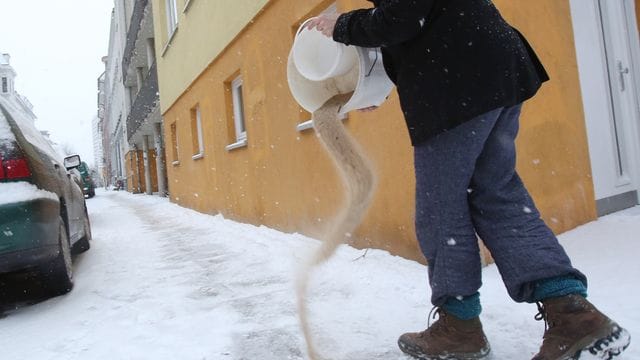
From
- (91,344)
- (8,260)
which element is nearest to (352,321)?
(91,344)

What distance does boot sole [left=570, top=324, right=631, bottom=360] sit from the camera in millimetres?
1571

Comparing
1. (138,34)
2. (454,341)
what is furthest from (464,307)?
(138,34)

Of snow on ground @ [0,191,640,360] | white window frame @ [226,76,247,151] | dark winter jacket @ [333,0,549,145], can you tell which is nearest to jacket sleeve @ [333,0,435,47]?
dark winter jacket @ [333,0,549,145]

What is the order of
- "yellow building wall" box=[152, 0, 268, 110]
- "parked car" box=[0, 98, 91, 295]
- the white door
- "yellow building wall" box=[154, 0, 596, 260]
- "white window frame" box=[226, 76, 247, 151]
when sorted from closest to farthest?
"parked car" box=[0, 98, 91, 295], "yellow building wall" box=[154, 0, 596, 260], the white door, "yellow building wall" box=[152, 0, 268, 110], "white window frame" box=[226, 76, 247, 151]

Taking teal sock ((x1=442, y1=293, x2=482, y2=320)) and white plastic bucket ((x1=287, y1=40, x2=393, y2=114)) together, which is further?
white plastic bucket ((x1=287, y1=40, x2=393, y2=114))

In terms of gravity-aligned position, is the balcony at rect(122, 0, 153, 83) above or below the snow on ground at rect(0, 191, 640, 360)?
above

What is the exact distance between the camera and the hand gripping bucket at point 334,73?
1944mm

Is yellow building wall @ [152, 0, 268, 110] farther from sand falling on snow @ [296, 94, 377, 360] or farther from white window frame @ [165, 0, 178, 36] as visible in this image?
sand falling on snow @ [296, 94, 377, 360]

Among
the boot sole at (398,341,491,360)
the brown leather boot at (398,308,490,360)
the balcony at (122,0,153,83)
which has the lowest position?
the boot sole at (398,341,491,360)

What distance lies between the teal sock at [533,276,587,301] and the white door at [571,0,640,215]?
8.70 ft

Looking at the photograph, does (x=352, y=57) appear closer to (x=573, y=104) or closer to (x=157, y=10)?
(x=573, y=104)

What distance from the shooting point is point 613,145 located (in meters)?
4.13

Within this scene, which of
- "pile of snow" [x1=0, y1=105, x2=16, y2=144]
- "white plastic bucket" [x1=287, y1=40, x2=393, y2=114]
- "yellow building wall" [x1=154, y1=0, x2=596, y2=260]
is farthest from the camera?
"yellow building wall" [x1=154, y1=0, x2=596, y2=260]

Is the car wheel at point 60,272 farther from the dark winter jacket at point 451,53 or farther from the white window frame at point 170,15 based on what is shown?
the white window frame at point 170,15
